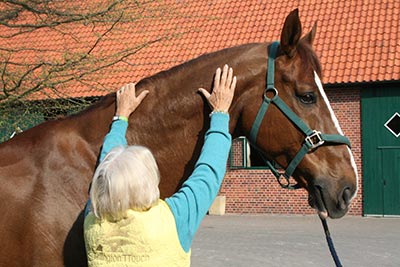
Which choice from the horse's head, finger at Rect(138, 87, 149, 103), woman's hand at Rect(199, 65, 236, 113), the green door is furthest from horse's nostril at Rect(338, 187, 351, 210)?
the green door

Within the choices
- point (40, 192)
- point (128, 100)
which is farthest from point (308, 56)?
point (40, 192)

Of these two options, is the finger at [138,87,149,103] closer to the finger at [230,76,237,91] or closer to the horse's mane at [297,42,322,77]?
the finger at [230,76,237,91]

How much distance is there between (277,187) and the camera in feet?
66.3

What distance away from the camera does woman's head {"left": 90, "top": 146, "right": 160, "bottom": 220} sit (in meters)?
2.32

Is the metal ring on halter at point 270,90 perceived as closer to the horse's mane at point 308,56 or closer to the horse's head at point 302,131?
the horse's head at point 302,131

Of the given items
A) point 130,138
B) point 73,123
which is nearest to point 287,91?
point 130,138

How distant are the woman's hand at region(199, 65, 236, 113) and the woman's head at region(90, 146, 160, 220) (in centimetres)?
78

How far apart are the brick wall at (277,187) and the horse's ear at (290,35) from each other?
16.8 meters

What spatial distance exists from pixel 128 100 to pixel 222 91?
0.53 m

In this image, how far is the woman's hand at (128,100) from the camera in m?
3.25

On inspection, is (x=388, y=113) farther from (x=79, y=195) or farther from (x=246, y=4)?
(x=79, y=195)

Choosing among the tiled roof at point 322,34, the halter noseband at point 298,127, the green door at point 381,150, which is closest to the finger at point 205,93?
the halter noseband at point 298,127

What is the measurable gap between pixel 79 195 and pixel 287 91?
4.01 ft

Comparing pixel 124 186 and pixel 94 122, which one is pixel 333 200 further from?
pixel 94 122
